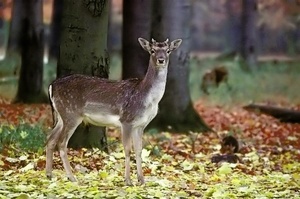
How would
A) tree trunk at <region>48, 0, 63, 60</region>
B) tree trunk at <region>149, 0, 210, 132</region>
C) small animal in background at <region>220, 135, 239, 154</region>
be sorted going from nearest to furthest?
small animal in background at <region>220, 135, 239, 154</region> < tree trunk at <region>149, 0, 210, 132</region> < tree trunk at <region>48, 0, 63, 60</region>

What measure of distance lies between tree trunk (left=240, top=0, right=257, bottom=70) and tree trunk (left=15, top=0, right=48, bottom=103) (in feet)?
44.2

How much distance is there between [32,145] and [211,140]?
4.38 metres

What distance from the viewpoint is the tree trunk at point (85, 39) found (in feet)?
41.0

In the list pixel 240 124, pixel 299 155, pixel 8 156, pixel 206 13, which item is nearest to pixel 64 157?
pixel 8 156

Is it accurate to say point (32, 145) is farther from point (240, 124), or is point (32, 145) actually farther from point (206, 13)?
point (206, 13)

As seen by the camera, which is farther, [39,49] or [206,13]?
[206,13]

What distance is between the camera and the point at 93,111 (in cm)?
1084

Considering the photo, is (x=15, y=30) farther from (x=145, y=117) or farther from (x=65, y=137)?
(x=145, y=117)

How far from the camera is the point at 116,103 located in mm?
10766

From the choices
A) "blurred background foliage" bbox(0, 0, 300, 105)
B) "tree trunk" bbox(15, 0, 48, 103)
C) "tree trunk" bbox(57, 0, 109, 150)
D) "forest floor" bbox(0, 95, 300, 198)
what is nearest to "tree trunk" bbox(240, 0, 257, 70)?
"blurred background foliage" bbox(0, 0, 300, 105)

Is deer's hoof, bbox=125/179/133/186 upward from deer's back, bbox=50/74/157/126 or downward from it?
downward

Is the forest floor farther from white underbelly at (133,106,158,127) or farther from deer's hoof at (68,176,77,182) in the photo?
white underbelly at (133,106,158,127)

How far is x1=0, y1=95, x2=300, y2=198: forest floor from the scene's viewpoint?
32.7 ft

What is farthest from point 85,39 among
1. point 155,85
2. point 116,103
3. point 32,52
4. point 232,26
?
point 232,26
